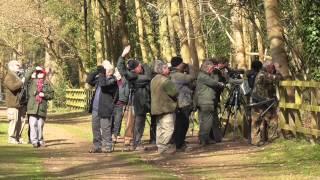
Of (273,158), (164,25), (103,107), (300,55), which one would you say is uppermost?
(164,25)

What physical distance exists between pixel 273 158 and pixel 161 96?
2735mm

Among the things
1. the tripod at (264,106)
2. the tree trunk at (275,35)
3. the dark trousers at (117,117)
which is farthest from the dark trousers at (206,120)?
the dark trousers at (117,117)

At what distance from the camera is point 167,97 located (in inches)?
534

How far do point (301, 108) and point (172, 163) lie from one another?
9.62 feet

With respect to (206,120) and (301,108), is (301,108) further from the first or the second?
(206,120)

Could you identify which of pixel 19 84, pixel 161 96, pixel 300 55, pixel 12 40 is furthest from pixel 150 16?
pixel 161 96

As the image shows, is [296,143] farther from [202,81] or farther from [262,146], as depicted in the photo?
[202,81]

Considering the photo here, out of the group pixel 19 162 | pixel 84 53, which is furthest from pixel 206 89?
pixel 84 53

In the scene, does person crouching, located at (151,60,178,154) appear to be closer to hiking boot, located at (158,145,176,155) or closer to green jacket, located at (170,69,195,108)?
hiking boot, located at (158,145,176,155)

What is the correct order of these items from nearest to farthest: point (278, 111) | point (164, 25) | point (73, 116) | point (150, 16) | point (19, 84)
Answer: point (278, 111) → point (19, 84) → point (164, 25) → point (73, 116) → point (150, 16)

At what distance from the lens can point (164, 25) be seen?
102 feet

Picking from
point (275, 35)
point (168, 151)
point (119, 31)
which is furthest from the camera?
point (119, 31)

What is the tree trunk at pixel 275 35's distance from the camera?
1498 cm

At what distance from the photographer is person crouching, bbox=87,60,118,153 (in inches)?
554
